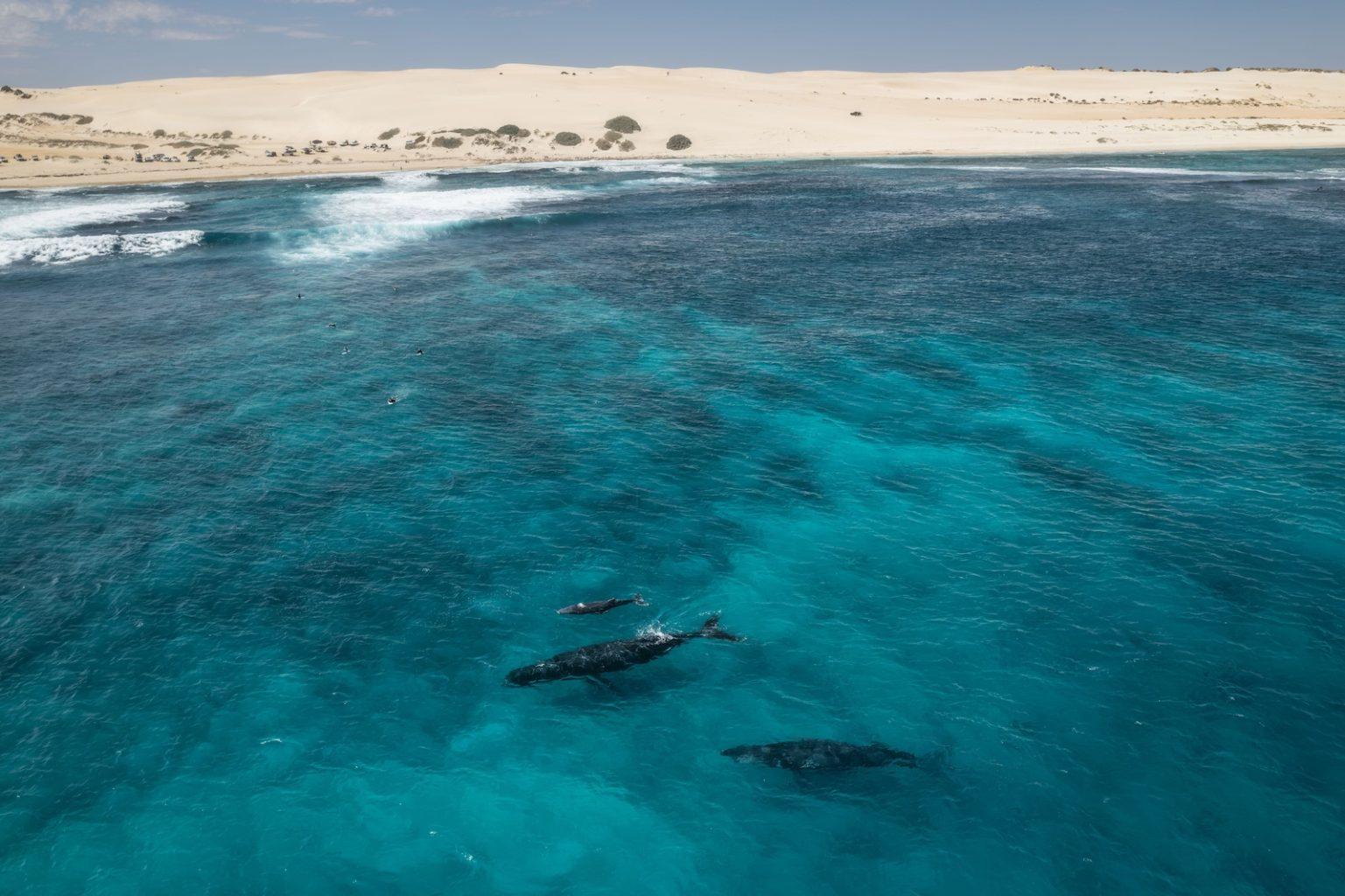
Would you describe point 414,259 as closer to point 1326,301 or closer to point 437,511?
point 437,511

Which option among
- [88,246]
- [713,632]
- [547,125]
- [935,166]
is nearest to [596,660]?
[713,632]

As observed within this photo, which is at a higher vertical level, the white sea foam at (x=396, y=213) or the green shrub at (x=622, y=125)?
the green shrub at (x=622, y=125)

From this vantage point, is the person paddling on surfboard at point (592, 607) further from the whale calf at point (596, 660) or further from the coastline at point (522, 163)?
the coastline at point (522, 163)

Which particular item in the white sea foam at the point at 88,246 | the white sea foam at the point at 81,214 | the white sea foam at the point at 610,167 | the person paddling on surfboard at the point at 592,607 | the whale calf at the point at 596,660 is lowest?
the whale calf at the point at 596,660

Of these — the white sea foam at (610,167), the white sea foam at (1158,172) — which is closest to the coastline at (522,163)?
the white sea foam at (610,167)

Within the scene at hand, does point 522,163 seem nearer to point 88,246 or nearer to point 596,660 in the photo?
point 88,246

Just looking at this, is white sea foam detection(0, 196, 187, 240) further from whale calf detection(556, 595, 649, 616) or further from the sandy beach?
whale calf detection(556, 595, 649, 616)
